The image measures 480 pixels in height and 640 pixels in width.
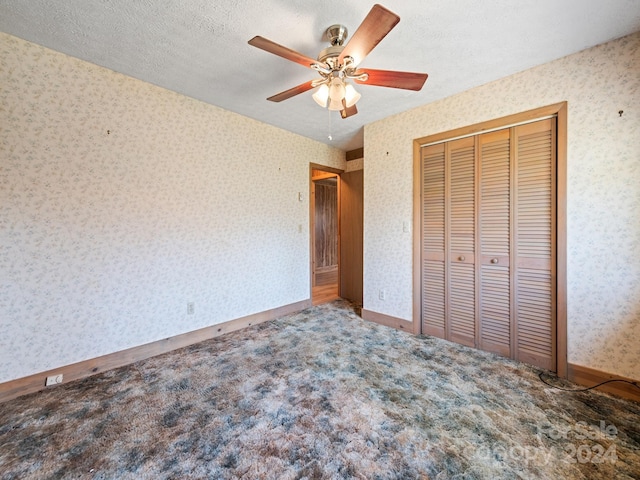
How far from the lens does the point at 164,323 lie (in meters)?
2.73

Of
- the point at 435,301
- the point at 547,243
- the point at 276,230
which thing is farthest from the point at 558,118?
the point at 276,230

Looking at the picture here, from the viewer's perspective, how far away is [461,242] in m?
2.84

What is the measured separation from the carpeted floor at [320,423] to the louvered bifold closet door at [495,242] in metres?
0.29

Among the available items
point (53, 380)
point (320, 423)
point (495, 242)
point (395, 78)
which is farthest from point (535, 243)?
point (53, 380)

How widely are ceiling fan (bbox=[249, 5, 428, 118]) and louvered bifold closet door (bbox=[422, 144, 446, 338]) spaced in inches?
53.3

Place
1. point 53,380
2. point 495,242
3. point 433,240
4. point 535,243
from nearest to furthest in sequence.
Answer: point 53,380 < point 535,243 < point 495,242 < point 433,240

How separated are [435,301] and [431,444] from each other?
1722 millimetres

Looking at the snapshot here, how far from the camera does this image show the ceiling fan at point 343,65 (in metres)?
1.45

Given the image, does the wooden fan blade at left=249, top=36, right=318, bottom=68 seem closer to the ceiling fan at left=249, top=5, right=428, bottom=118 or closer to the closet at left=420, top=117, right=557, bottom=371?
the ceiling fan at left=249, top=5, right=428, bottom=118

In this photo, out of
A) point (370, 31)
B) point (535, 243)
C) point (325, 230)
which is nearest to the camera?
point (370, 31)

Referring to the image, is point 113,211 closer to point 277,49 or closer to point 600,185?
point 277,49

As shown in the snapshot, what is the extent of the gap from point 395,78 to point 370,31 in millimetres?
464

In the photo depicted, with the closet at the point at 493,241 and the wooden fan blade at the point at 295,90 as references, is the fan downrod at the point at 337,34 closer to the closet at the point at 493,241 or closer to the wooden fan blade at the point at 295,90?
the wooden fan blade at the point at 295,90

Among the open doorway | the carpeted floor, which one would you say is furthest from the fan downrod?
the open doorway
